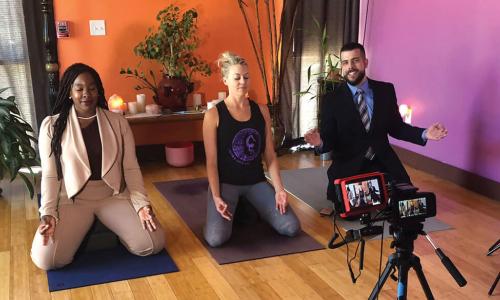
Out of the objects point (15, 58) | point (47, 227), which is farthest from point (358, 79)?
point (15, 58)

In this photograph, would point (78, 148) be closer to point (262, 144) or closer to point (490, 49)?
point (262, 144)

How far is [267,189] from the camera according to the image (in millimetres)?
2943

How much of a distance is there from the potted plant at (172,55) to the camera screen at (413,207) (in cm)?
284

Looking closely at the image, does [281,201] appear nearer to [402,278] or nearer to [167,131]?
[402,278]

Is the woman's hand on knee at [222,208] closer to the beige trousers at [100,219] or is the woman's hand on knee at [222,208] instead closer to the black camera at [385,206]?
the beige trousers at [100,219]

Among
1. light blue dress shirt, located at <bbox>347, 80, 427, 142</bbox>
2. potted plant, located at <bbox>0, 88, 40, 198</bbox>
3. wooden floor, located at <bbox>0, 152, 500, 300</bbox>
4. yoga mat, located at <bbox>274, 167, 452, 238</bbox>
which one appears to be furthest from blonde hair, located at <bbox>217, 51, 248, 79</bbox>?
potted plant, located at <bbox>0, 88, 40, 198</bbox>

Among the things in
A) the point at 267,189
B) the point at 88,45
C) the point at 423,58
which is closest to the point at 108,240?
the point at 267,189

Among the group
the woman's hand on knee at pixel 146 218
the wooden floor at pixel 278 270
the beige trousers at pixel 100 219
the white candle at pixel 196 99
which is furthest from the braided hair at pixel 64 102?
the white candle at pixel 196 99

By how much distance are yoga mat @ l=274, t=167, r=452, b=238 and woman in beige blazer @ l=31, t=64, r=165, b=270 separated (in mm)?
1126

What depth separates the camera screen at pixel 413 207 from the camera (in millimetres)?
1539

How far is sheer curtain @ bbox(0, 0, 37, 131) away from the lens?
3854 millimetres

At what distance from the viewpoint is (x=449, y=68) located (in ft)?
12.7

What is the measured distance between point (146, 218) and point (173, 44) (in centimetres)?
187

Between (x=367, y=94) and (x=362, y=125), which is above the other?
(x=367, y=94)
